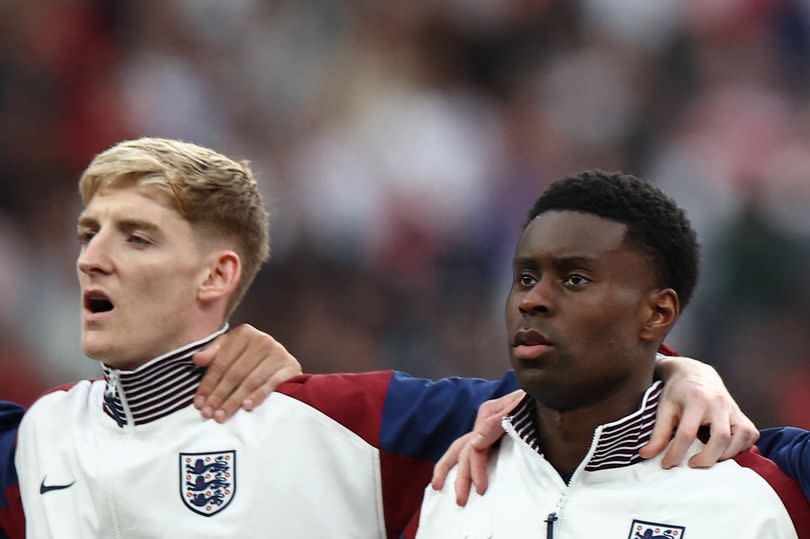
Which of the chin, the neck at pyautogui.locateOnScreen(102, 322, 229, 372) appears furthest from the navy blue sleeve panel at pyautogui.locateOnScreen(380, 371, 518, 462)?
the chin

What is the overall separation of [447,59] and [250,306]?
2.06m

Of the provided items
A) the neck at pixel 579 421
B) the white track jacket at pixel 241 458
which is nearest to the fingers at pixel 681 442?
the neck at pixel 579 421

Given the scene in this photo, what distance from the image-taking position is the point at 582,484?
3076mm

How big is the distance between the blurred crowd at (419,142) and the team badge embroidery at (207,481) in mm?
3372

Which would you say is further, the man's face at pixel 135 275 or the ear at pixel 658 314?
the man's face at pixel 135 275

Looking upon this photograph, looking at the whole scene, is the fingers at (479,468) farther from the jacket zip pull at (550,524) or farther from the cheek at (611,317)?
the cheek at (611,317)

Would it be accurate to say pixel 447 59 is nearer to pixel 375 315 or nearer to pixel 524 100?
pixel 524 100

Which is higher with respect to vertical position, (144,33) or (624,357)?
(144,33)

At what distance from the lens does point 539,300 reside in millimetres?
3006

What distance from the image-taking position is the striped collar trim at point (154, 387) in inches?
137

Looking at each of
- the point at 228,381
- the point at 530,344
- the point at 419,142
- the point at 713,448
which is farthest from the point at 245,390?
the point at 419,142

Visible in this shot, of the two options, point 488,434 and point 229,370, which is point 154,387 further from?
point 488,434

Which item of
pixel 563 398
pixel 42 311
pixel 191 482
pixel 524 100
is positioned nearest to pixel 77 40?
pixel 42 311

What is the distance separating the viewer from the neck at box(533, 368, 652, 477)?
3066 mm
